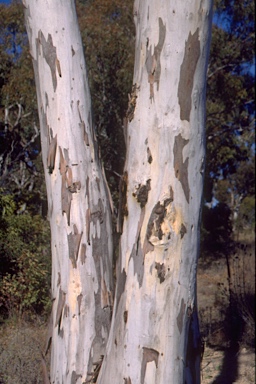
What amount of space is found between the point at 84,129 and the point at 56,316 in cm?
119

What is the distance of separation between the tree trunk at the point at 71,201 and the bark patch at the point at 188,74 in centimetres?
78

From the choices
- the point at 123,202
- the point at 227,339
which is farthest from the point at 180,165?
the point at 227,339

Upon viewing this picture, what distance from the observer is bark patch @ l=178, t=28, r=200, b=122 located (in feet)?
10.4

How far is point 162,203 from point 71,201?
71cm

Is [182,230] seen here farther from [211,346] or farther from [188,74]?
[211,346]

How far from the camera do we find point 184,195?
313cm

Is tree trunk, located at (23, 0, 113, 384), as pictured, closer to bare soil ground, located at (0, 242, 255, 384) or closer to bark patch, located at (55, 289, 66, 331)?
bark patch, located at (55, 289, 66, 331)

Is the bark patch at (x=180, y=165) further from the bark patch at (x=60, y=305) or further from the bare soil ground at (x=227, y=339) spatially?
the bare soil ground at (x=227, y=339)

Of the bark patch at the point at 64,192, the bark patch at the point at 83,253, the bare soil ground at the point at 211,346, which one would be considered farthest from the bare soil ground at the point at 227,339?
the bark patch at the point at 64,192

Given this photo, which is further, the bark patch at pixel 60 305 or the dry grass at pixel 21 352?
the dry grass at pixel 21 352

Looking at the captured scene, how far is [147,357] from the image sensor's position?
3043 mm

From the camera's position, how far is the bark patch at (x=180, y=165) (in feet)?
10.3

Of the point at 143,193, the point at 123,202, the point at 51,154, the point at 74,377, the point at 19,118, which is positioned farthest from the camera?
the point at 19,118

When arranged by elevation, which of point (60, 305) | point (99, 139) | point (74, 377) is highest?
point (99, 139)
